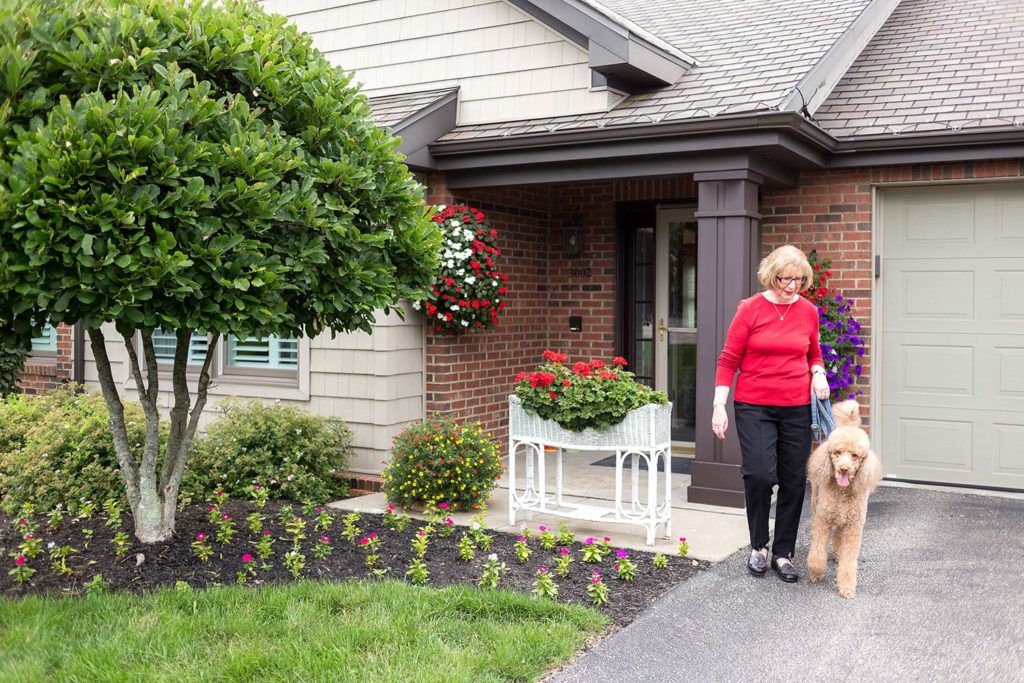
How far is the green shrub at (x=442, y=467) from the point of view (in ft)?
21.1

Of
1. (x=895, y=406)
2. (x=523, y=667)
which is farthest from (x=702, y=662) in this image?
(x=895, y=406)

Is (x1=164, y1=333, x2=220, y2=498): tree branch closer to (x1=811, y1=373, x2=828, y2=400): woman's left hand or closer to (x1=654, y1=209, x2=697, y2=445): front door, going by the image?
(x1=811, y1=373, x2=828, y2=400): woman's left hand

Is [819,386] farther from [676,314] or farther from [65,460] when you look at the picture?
[65,460]

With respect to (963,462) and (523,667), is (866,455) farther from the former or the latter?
(963,462)

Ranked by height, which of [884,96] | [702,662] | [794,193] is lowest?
[702,662]

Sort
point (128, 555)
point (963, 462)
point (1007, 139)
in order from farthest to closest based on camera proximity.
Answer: point (963, 462) < point (1007, 139) < point (128, 555)

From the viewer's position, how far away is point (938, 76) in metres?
7.82

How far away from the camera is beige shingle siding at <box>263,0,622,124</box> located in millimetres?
7809

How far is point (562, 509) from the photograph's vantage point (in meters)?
6.12

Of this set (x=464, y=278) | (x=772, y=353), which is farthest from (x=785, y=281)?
(x=464, y=278)

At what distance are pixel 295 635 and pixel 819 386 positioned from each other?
9.23ft

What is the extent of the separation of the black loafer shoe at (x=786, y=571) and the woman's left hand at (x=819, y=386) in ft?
2.90

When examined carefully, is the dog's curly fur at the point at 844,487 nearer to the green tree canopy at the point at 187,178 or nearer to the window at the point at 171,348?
the green tree canopy at the point at 187,178

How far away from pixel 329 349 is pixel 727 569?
12.8 ft
